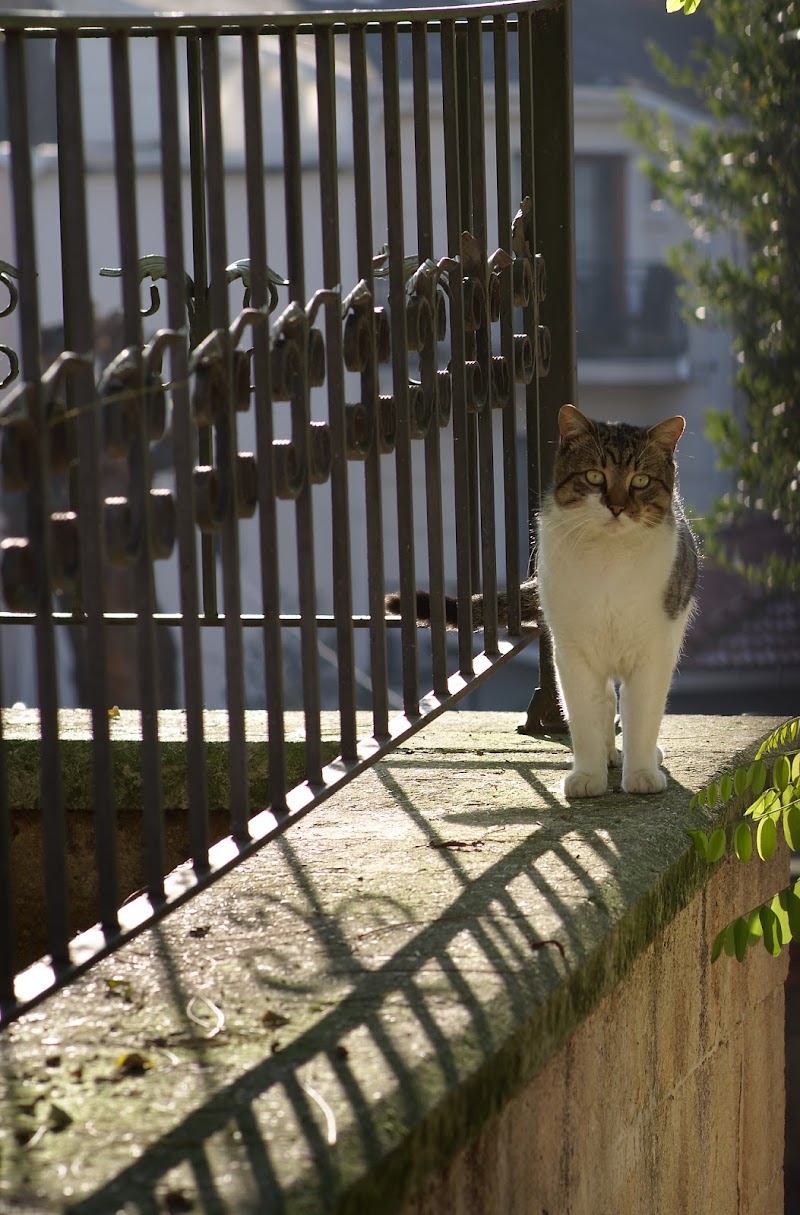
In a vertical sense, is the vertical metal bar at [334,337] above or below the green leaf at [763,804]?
above

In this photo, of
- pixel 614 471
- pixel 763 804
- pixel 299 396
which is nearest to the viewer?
pixel 299 396

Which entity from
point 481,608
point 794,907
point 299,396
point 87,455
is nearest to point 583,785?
point 481,608

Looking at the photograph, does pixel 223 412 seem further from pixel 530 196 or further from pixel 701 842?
pixel 530 196

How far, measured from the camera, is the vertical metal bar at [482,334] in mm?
3010

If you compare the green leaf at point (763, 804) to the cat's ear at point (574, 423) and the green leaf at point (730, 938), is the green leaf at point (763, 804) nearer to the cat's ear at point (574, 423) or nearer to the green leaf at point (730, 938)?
the green leaf at point (730, 938)

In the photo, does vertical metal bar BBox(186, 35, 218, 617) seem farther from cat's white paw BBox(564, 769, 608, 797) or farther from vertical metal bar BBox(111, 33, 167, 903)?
vertical metal bar BBox(111, 33, 167, 903)

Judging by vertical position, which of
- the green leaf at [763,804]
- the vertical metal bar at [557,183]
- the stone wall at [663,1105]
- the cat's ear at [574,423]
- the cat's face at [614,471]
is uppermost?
the vertical metal bar at [557,183]

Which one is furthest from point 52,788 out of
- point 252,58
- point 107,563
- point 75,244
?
point 252,58

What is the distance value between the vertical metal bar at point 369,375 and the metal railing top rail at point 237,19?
82mm

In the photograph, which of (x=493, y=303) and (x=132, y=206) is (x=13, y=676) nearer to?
(x=493, y=303)

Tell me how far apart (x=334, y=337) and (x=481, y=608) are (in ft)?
3.61

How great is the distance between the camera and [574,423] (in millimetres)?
3197

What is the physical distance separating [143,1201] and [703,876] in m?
1.61

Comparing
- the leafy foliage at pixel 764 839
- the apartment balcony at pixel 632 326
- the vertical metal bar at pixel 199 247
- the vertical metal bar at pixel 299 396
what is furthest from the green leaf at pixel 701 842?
the apartment balcony at pixel 632 326
